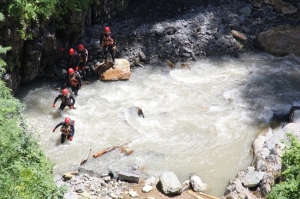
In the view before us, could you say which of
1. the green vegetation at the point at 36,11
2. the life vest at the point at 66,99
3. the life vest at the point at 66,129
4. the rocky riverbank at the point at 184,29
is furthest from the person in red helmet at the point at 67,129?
the rocky riverbank at the point at 184,29

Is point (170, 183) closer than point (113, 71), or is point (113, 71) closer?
point (170, 183)

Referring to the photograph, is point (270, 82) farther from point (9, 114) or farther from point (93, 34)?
point (9, 114)

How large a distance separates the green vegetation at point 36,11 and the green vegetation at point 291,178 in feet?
27.8

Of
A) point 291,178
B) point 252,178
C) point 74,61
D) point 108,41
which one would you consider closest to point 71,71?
point 74,61

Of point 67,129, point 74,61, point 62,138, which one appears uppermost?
point 74,61

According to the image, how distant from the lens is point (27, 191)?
21.4ft

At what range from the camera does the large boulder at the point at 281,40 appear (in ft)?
51.5

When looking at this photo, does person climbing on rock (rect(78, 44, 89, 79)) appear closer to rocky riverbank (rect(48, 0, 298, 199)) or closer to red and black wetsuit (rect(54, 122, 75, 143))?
rocky riverbank (rect(48, 0, 298, 199))

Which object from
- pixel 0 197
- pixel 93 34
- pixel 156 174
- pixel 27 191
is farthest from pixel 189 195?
pixel 93 34

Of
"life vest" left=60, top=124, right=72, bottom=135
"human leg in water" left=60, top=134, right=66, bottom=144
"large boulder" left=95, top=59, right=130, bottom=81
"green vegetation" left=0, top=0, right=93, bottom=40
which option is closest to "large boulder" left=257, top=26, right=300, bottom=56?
"large boulder" left=95, top=59, right=130, bottom=81

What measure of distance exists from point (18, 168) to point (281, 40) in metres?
12.6

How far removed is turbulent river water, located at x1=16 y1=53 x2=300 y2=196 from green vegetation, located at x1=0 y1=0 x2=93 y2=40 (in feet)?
8.00

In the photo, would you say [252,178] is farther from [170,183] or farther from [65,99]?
[65,99]

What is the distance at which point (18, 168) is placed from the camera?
6.89m
